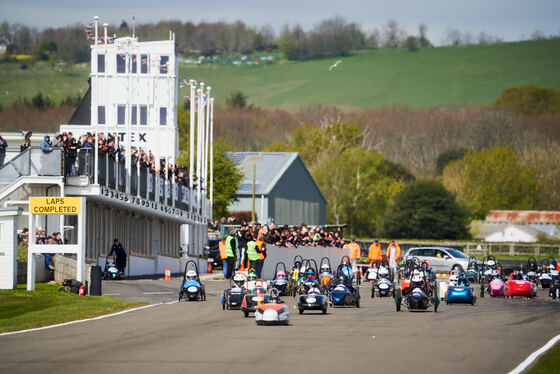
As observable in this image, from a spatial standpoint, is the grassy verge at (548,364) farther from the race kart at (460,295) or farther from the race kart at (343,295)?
the race kart at (460,295)

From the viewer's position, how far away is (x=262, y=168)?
310ft

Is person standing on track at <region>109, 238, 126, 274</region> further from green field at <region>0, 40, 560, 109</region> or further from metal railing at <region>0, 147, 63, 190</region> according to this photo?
green field at <region>0, 40, 560, 109</region>

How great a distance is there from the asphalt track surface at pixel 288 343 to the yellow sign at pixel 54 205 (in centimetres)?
563

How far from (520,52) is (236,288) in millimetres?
141165

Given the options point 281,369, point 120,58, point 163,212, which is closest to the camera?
point 281,369

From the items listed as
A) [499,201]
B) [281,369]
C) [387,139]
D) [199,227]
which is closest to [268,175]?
[199,227]

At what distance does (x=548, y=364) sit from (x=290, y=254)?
32.0 meters

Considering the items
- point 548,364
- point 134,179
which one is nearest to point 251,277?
point 548,364

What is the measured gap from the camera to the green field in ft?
477

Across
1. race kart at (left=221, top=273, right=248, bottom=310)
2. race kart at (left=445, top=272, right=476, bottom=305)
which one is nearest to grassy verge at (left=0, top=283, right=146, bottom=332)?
race kart at (left=221, top=273, right=248, bottom=310)

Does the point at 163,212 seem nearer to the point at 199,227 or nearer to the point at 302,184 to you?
the point at 199,227

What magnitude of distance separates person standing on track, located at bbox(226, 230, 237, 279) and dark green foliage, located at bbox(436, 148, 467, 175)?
336 feet

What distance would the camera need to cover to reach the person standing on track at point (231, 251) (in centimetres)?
4031

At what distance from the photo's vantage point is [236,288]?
25.8 metres
